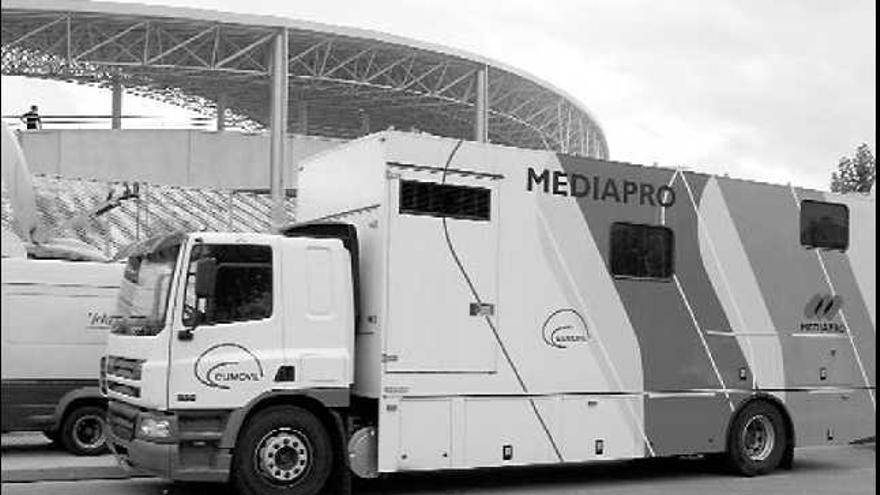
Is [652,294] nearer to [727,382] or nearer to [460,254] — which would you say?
[727,382]

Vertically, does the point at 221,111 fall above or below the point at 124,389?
above

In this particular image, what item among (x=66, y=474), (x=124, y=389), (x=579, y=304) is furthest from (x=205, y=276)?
(x=579, y=304)

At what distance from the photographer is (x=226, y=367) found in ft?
30.9

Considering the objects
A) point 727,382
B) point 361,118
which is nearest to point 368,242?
point 727,382

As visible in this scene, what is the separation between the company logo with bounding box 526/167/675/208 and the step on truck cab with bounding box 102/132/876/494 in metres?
0.03

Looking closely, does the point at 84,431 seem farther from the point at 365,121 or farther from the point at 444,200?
the point at 365,121

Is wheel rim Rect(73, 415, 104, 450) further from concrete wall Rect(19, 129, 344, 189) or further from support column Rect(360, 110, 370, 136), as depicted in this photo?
support column Rect(360, 110, 370, 136)

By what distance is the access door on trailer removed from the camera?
1000 cm

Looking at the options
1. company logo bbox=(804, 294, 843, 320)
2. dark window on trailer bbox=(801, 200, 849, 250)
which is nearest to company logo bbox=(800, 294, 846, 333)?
company logo bbox=(804, 294, 843, 320)

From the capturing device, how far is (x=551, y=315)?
10.9 metres

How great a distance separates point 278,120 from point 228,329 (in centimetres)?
2821

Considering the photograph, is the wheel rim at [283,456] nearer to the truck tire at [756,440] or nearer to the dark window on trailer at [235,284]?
the dark window on trailer at [235,284]

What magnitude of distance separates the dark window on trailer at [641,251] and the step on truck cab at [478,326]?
0.08 ft

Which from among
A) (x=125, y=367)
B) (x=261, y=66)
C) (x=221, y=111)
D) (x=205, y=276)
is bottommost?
(x=125, y=367)
